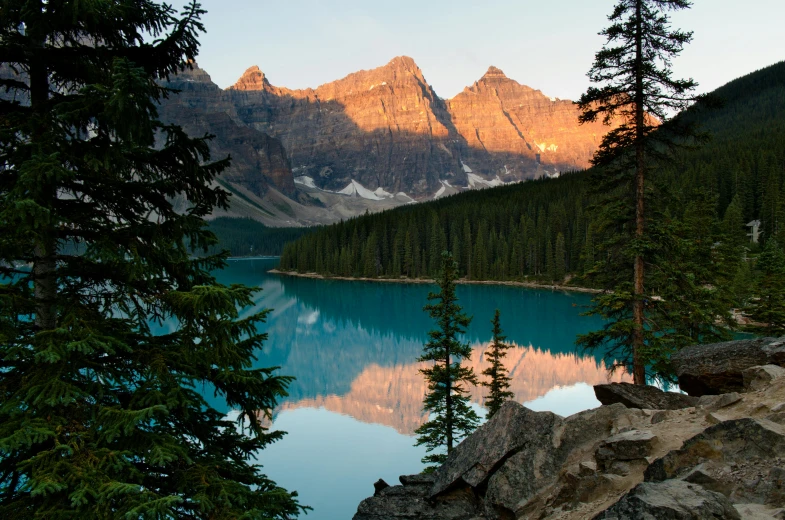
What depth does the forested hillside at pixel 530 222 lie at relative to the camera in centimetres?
9619

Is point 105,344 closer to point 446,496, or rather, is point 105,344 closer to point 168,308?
point 168,308

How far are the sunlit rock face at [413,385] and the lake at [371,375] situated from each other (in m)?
0.10

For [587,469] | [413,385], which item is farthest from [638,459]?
[413,385]

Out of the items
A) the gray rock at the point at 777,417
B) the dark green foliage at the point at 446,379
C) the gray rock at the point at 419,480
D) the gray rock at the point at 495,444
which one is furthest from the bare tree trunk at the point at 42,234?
the dark green foliage at the point at 446,379

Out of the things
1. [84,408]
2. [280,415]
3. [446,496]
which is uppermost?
[84,408]

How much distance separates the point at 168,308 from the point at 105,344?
96 cm

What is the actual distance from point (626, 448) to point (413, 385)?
1437 inches

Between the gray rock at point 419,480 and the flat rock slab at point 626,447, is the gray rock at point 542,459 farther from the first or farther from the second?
the gray rock at point 419,480

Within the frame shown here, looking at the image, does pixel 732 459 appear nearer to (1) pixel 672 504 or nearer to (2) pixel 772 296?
(1) pixel 672 504

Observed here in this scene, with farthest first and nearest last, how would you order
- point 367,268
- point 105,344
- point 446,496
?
point 367,268 → point 446,496 → point 105,344

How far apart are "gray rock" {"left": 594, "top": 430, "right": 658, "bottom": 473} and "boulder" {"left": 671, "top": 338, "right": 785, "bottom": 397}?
4354mm

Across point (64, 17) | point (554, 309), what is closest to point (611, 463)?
point (64, 17)

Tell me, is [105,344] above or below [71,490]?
above

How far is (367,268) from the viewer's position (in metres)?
127
